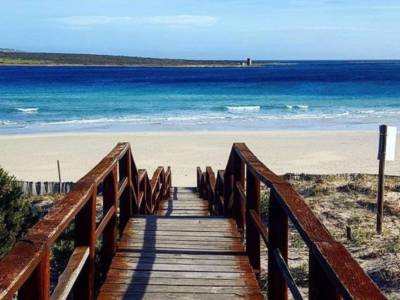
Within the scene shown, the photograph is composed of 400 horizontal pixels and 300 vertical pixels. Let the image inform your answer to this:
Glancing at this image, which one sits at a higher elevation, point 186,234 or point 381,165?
point 381,165

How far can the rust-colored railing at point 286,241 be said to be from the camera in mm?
2188

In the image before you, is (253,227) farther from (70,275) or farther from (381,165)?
(381,165)

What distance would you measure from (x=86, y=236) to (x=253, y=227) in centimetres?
177

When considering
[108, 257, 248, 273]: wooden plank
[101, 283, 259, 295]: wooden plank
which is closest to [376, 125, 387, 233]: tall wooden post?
[108, 257, 248, 273]: wooden plank

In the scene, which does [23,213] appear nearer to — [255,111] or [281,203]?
[281,203]

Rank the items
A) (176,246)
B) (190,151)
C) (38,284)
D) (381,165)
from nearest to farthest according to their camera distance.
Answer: (38,284) < (176,246) < (381,165) < (190,151)

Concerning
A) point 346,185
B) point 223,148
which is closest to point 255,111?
point 223,148

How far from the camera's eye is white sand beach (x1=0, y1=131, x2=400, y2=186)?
2080cm

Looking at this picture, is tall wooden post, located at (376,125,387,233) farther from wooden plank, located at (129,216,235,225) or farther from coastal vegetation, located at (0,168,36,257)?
coastal vegetation, located at (0,168,36,257)

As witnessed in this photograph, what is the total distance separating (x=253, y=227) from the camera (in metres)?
5.30

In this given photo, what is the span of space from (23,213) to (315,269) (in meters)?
4.81

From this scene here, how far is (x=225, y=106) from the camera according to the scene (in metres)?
51.0

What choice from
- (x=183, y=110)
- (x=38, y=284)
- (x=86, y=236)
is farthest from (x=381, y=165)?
(x=183, y=110)

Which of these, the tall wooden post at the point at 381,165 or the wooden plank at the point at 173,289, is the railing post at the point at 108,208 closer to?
the wooden plank at the point at 173,289
